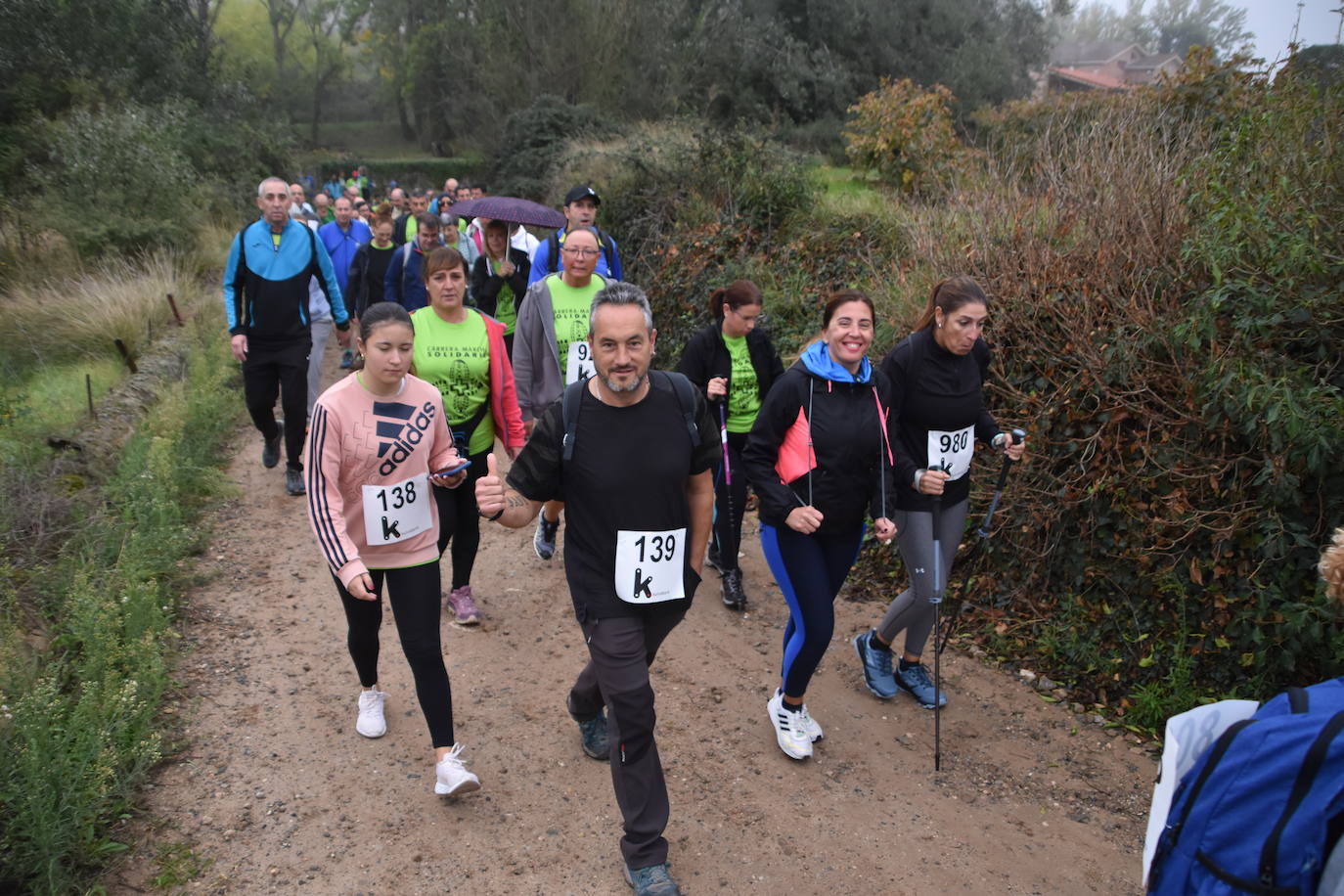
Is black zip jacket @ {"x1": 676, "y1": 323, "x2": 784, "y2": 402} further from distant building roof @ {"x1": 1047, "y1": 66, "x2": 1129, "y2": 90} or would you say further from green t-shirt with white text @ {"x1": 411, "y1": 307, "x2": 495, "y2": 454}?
distant building roof @ {"x1": 1047, "y1": 66, "x2": 1129, "y2": 90}

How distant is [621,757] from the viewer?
10.8 ft

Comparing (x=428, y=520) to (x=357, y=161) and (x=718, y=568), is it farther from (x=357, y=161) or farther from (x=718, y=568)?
(x=357, y=161)

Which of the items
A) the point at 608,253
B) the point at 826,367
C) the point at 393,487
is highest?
the point at 608,253

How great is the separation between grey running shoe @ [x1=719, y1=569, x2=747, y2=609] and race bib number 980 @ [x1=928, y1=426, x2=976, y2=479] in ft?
6.15

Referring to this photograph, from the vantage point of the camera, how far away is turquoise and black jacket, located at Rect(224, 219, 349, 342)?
663 cm

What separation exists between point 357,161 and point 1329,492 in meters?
47.4

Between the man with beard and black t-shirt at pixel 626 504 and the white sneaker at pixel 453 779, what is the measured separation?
756mm

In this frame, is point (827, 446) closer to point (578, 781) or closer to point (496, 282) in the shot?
point (578, 781)

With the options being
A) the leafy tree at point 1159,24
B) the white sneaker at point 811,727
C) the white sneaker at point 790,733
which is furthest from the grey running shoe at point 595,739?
the leafy tree at point 1159,24

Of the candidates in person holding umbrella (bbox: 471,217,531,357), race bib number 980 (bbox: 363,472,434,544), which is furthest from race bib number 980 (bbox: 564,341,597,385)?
race bib number 980 (bbox: 363,472,434,544)

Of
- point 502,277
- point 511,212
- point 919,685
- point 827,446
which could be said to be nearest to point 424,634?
point 827,446

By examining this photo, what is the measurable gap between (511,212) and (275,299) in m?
2.10

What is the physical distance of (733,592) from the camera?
231 inches

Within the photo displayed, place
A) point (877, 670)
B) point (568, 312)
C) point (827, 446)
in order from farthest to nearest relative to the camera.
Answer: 1. point (568, 312)
2. point (877, 670)
3. point (827, 446)
